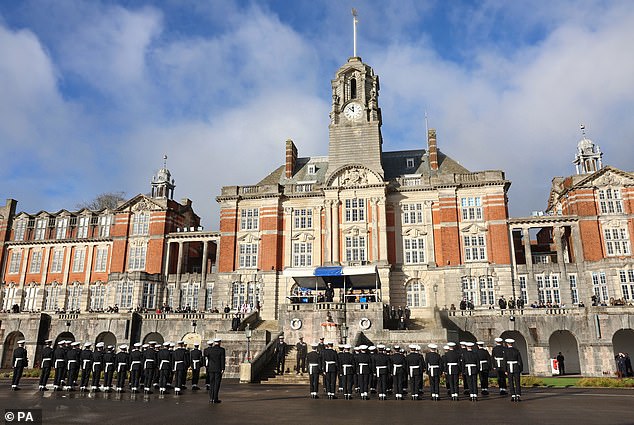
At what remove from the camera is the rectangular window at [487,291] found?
148ft

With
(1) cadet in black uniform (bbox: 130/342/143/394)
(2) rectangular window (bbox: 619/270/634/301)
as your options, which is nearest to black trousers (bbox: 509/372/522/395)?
(1) cadet in black uniform (bbox: 130/342/143/394)

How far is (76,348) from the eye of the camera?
2305cm

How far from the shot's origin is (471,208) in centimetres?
4800

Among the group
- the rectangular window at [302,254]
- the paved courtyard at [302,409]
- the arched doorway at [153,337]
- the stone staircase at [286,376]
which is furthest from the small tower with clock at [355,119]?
the paved courtyard at [302,409]

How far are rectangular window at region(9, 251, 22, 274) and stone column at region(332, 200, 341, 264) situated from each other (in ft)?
122

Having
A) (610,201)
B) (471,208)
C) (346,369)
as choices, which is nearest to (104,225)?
(471,208)

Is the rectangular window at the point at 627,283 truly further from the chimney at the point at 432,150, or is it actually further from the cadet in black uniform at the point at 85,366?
the cadet in black uniform at the point at 85,366

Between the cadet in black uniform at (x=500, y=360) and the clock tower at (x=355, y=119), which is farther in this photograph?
the clock tower at (x=355, y=119)

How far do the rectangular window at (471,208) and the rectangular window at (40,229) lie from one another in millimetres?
46809

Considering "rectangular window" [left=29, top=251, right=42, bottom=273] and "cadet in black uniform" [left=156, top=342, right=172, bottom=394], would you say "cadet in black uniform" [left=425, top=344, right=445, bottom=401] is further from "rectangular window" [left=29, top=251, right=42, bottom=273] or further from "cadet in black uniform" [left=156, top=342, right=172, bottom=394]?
"rectangular window" [left=29, top=251, right=42, bottom=273]

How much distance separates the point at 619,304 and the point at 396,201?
68.0 feet

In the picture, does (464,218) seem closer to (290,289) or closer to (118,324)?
(290,289)

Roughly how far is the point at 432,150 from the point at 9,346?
46.0 m

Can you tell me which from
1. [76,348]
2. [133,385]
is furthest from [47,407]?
[76,348]
